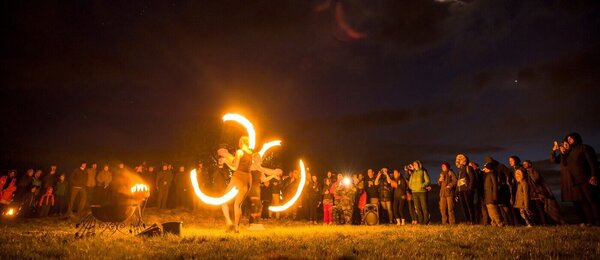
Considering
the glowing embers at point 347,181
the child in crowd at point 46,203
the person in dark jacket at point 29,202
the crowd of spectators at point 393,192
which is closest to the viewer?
the crowd of spectators at point 393,192

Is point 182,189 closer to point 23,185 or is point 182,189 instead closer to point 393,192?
point 23,185

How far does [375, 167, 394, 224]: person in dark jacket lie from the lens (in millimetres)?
16078

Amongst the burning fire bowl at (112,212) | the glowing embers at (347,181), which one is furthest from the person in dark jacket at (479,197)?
the burning fire bowl at (112,212)

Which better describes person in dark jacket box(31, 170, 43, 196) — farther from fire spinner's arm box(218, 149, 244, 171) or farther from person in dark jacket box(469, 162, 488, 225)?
person in dark jacket box(469, 162, 488, 225)

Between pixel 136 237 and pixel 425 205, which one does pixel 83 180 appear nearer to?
pixel 136 237

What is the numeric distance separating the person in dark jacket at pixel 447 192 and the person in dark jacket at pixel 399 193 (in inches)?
70.8

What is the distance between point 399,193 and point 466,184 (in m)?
3.34

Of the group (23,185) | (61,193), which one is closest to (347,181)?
(61,193)

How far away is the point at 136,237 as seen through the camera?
363 inches

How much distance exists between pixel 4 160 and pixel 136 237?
114 feet

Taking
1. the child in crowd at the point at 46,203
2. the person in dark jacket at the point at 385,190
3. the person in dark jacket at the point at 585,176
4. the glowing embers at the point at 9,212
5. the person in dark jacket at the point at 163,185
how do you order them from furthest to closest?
1. the person in dark jacket at the point at 163,185
2. the child in crowd at the point at 46,203
3. the person in dark jacket at the point at 385,190
4. the glowing embers at the point at 9,212
5. the person in dark jacket at the point at 585,176

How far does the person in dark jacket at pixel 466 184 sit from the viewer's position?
13.0 metres

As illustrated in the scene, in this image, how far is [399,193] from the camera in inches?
626

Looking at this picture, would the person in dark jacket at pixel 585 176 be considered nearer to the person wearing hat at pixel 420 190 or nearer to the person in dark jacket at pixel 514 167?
the person in dark jacket at pixel 514 167
